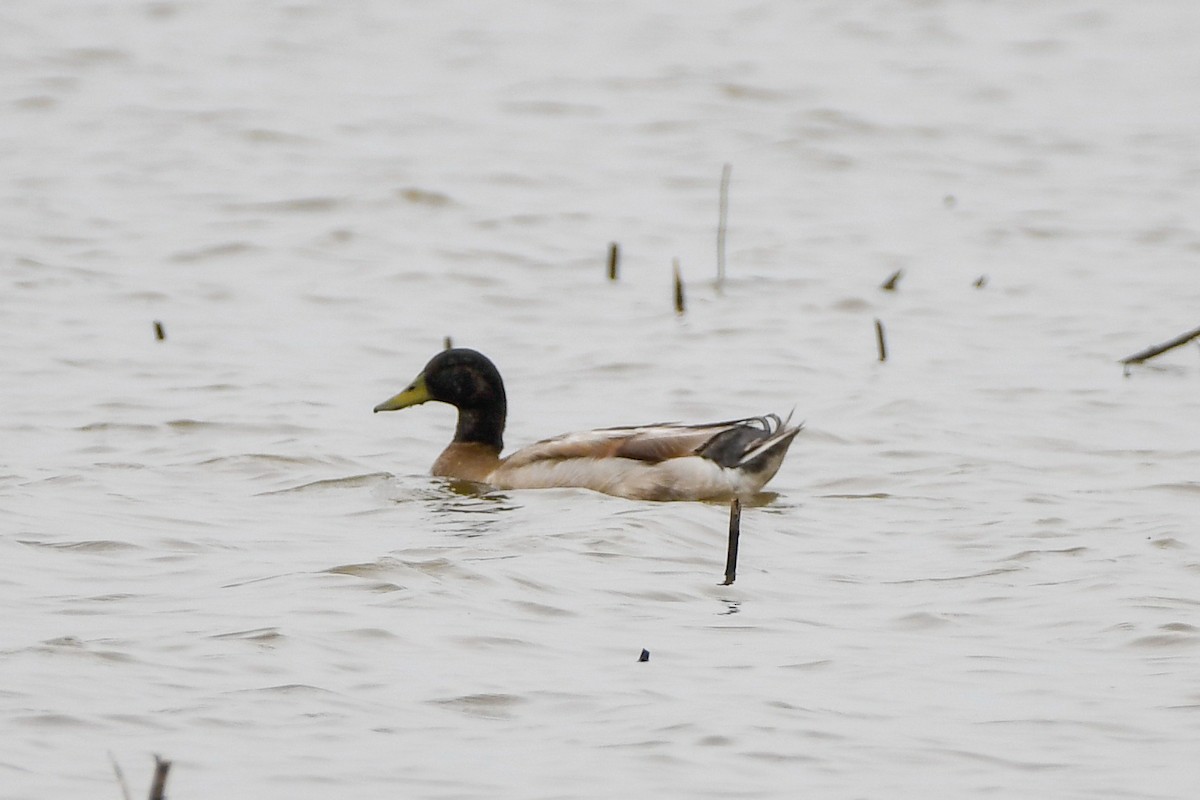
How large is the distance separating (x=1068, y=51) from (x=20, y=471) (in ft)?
63.2

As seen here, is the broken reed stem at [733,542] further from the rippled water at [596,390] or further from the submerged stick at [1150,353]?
the submerged stick at [1150,353]

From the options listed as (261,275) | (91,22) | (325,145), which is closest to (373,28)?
(91,22)

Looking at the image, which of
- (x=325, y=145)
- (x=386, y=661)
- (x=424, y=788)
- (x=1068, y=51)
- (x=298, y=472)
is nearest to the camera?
(x=424, y=788)

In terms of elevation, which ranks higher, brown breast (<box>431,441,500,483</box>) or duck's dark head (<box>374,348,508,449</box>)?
duck's dark head (<box>374,348,508,449</box>)

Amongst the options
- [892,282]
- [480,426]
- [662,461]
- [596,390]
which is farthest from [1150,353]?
[480,426]

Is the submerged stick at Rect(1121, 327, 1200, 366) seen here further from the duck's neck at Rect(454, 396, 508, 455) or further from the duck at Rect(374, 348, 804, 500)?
the duck's neck at Rect(454, 396, 508, 455)

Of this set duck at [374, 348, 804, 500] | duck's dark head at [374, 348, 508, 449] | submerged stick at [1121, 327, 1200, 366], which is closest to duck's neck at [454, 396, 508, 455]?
duck's dark head at [374, 348, 508, 449]

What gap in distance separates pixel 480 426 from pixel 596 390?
1.92m

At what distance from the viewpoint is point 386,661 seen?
7562 mm

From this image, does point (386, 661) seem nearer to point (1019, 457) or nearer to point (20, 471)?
point (20, 471)

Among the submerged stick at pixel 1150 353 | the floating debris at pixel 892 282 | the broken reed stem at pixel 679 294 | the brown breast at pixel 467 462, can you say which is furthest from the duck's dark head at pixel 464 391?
the floating debris at pixel 892 282

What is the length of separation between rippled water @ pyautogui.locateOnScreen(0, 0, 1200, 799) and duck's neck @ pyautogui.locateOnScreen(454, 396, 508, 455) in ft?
1.53

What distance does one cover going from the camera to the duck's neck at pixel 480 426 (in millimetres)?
12133

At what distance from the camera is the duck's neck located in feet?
Result: 39.8
